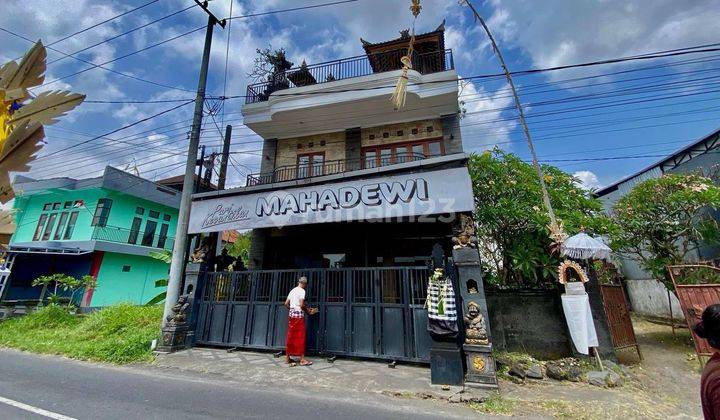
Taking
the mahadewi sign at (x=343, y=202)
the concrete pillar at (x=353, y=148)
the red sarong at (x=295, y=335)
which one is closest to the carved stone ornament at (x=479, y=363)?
the mahadewi sign at (x=343, y=202)

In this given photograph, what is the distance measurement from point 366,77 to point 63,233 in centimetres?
1947

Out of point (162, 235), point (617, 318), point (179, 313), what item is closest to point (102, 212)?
point (162, 235)

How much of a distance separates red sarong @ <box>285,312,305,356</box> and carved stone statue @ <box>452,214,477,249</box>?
3.81 meters

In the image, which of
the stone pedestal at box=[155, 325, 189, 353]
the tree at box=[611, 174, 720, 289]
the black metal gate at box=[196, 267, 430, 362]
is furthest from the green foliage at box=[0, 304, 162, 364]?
the tree at box=[611, 174, 720, 289]

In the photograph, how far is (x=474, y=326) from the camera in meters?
5.46

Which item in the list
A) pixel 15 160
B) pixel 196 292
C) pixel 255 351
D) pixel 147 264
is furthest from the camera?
pixel 147 264

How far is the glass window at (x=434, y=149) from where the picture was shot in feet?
34.6

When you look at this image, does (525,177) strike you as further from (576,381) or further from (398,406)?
(398,406)

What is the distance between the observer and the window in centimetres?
1642

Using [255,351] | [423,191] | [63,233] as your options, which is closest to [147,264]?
[63,233]

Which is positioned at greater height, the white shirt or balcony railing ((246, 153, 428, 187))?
balcony railing ((246, 153, 428, 187))

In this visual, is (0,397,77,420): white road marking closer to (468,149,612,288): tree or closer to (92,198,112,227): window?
(468,149,612,288): tree

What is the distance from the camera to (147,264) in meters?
18.9

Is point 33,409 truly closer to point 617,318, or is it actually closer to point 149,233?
point 617,318
